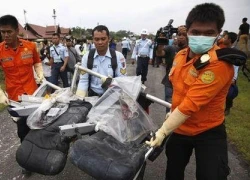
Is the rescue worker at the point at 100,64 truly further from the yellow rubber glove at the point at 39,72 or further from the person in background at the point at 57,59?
the person in background at the point at 57,59

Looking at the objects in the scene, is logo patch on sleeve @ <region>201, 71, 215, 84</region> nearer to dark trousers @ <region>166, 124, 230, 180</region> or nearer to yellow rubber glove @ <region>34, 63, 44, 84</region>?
dark trousers @ <region>166, 124, 230, 180</region>

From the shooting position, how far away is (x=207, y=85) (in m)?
1.87

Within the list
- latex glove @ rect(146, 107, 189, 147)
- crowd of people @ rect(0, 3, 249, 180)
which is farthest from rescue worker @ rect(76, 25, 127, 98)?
latex glove @ rect(146, 107, 189, 147)

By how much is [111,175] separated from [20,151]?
89 centimetres

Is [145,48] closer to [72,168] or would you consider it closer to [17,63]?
[17,63]

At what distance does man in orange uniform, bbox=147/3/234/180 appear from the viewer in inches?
74.5

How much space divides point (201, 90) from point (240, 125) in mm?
4229

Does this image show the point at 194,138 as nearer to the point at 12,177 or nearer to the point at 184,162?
the point at 184,162

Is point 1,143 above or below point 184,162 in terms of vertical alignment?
below

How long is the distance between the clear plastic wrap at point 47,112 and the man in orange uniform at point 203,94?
905 mm

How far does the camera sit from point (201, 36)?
199 cm

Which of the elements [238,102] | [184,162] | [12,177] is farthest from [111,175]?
[238,102]

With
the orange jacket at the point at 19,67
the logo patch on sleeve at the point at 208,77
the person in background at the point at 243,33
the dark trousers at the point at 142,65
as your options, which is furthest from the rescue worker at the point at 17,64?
the person in background at the point at 243,33

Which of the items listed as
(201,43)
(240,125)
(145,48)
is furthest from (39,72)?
(145,48)
